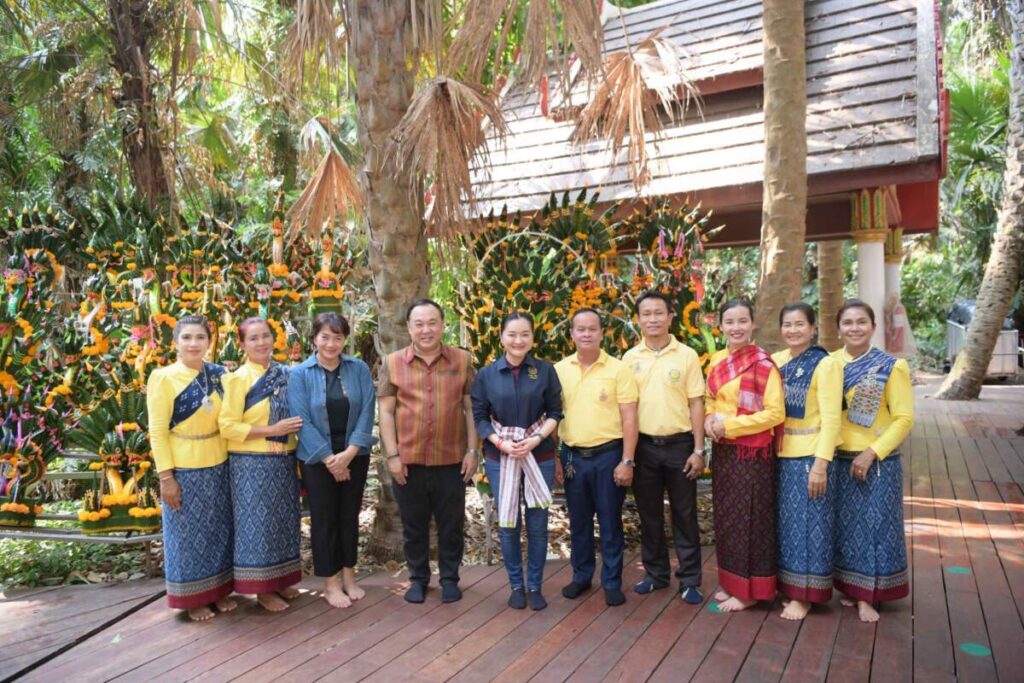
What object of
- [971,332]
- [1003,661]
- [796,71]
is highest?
[796,71]

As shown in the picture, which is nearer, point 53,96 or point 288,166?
point 53,96

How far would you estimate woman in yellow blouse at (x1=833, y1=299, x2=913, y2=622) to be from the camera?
3.00m

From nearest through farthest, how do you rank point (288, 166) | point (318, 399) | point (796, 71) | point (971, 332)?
point (318, 399) < point (796, 71) < point (971, 332) < point (288, 166)

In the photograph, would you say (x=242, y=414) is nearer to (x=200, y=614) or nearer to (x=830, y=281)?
(x=200, y=614)

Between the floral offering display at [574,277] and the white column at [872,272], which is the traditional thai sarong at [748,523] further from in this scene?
the white column at [872,272]

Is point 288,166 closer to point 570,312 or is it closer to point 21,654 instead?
point 570,312

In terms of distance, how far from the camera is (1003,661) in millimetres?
2676

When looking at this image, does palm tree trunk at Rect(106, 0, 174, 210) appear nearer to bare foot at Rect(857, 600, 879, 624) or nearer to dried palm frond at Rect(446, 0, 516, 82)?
dried palm frond at Rect(446, 0, 516, 82)

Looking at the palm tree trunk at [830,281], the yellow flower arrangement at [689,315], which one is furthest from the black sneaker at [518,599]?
the palm tree trunk at [830,281]

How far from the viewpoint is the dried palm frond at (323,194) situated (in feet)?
13.6

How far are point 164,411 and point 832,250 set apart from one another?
839cm

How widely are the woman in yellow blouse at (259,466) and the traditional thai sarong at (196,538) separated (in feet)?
0.23

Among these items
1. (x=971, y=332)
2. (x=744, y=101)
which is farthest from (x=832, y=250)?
(x=744, y=101)

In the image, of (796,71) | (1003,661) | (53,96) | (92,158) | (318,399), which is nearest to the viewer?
(1003,661)
